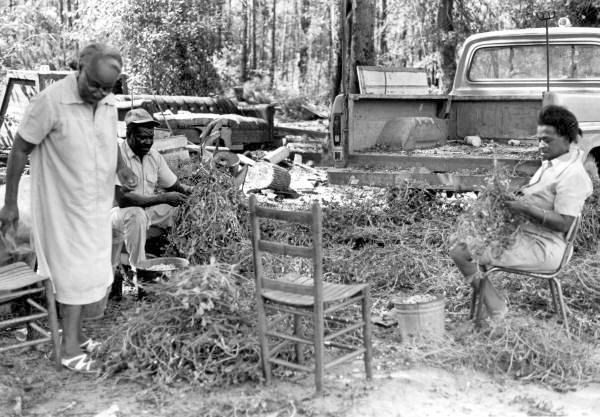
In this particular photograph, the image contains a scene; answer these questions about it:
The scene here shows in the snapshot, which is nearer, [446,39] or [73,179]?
[73,179]

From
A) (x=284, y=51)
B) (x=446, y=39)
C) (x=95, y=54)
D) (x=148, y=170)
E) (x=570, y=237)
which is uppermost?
(x=284, y=51)

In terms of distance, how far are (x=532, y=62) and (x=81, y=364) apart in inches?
232

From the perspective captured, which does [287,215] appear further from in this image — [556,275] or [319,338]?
[556,275]

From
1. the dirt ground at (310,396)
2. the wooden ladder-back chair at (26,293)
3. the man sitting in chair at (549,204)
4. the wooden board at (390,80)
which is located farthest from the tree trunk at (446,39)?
the wooden ladder-back chair at (26,293)

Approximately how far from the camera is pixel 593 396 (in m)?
3.54

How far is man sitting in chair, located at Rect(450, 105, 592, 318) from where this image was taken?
390cm

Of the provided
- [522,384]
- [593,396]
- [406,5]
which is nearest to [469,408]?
[522,384]

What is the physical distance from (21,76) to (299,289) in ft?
27.4

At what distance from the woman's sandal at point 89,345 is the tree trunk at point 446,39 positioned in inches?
597

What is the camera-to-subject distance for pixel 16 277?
3.80 metres

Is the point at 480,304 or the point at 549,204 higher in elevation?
the point at 549,204

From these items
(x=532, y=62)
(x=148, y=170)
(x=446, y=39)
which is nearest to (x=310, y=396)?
(x=148, y=170)

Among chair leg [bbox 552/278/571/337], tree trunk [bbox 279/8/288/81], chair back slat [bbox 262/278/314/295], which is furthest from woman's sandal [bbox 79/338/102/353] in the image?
tree trunk [bbox 279/8/288/81]

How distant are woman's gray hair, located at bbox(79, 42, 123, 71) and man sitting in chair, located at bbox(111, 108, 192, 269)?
4.20 feet
